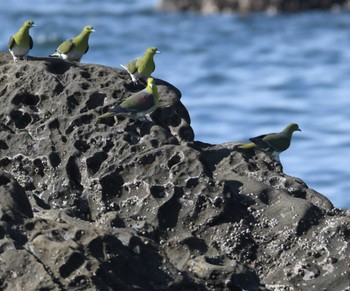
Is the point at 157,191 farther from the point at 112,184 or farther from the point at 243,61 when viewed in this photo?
the point at 243,61

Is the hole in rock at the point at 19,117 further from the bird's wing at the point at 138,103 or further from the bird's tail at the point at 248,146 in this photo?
the bird's tail at the point at 248,146

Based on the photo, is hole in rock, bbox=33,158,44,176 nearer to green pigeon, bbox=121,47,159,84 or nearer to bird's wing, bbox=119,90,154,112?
bird's wing, bbox=119,90,154,112

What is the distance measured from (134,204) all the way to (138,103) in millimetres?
821

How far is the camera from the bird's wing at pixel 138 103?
8391 millimetres

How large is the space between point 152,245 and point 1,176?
1.06m

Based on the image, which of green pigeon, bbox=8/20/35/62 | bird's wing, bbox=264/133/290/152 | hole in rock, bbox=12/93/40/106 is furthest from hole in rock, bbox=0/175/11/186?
bird's wing, bbox=264/133/290/152

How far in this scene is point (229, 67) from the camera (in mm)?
31562

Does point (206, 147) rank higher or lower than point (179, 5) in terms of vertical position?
higher

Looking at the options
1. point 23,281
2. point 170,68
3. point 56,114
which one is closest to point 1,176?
point 23,281

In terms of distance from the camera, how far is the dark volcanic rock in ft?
123

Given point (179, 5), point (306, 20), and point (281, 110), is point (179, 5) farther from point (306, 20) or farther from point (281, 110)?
point (281, 110)

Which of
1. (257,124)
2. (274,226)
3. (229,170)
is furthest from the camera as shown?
(257,124)

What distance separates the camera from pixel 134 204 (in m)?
7.96

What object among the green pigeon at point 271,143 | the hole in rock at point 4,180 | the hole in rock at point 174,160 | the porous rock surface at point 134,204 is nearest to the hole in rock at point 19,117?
the porous rock surface at point 134,204
